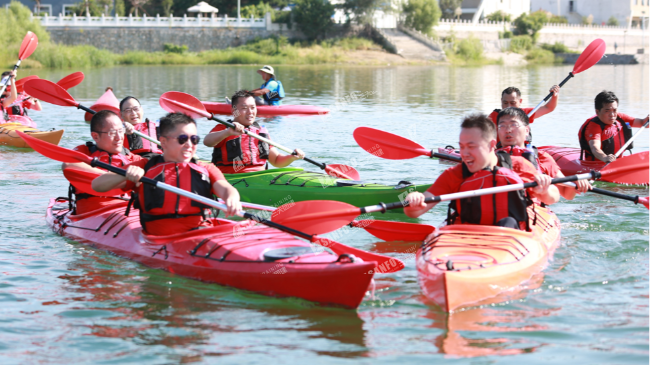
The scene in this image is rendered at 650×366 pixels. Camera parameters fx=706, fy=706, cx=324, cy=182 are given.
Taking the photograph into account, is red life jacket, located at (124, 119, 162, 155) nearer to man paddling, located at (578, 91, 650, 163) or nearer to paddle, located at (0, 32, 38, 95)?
paddle, located at (0, 32, 38, 95)

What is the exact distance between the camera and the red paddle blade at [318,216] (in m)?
4.80

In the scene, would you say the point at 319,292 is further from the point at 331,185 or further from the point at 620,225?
the point at 620,225

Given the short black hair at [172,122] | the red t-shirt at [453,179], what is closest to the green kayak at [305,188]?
the red t-shirt at [453,179]

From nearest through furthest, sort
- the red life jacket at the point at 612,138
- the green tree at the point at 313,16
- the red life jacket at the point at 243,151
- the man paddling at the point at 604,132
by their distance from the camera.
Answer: the red life jacket at the point at 243,151 < the man paddling at the point at 604,132 < the red life jacket at the point at 612,138 < the green tree at the point at 313,16

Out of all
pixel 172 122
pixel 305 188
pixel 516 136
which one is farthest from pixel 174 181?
pixel 516 136

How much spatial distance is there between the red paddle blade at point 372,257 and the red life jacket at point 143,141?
10.2 ft

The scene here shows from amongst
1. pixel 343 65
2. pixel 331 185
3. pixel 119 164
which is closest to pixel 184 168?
pixel 119 164

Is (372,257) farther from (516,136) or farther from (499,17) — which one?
(499,17)

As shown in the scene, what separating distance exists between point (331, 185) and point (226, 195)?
2594 millimetres

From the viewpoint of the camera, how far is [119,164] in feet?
19.2

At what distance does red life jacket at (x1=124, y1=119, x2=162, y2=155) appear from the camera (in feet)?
24.2

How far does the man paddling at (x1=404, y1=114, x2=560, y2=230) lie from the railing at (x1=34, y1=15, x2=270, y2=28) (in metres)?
44.4

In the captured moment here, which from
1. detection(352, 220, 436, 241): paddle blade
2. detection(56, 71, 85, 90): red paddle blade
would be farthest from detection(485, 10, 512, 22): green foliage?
detection(352, 220, 436, 241): paddle blade

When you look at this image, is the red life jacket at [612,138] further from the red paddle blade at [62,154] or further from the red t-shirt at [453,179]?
the red paddle blade at [62,154]
